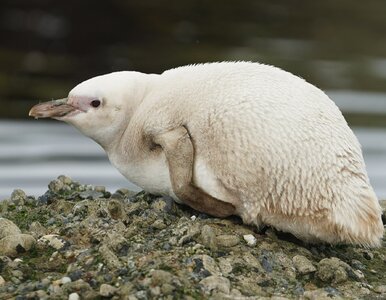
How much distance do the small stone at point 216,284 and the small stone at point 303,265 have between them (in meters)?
0.65

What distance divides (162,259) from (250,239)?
752 mm

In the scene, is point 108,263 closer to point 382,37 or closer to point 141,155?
point 141,155

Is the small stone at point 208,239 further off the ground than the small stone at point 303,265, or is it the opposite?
the small stone at point 208,239

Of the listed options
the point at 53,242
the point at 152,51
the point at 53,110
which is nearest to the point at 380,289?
the point at 53,242

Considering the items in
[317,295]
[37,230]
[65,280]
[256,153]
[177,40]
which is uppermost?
[177,40]

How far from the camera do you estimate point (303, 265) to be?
834 cm

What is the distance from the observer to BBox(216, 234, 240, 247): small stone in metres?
8.44

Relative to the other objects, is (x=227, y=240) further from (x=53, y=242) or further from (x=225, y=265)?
(x=53, y=242)

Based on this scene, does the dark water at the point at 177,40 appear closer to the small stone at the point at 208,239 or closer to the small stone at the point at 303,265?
the small stone at the point at 208,239

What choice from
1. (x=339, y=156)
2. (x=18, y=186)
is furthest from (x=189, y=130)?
(x=18, y=186)

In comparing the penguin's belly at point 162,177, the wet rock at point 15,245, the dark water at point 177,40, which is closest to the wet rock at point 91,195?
the penguin's belly at point 162,177

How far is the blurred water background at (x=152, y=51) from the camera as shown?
55.5ft

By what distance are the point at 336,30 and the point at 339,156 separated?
1960 cm

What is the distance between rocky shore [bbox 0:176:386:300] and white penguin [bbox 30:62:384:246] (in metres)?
0.19
